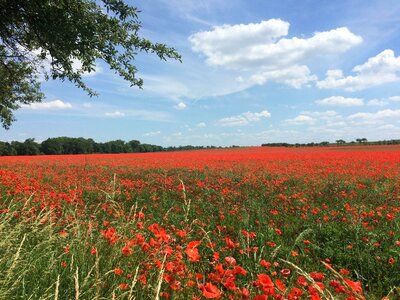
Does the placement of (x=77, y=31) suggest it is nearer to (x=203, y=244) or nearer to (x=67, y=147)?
(x=203, y=244)

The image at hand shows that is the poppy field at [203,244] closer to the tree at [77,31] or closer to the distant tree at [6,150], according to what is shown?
the tree at [77,31]

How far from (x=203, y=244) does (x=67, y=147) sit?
78429 millimetres

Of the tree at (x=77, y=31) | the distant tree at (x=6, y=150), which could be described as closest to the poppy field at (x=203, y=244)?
the tree at (x=77, y=31)

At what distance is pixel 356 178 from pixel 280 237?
1023cm

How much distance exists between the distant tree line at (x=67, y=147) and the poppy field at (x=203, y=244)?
6590cm

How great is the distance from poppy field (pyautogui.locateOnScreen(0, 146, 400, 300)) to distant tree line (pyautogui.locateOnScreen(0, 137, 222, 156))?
65.9m

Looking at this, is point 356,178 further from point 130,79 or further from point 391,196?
point 130,79

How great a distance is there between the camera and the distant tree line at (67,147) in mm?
71562

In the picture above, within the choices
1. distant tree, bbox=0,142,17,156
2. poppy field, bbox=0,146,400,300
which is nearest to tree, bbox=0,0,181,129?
poppy field, bbox=0,146,400,300

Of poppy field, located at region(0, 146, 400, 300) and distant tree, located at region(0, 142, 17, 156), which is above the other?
distant tree, located at region(0, 142, 17, 156)

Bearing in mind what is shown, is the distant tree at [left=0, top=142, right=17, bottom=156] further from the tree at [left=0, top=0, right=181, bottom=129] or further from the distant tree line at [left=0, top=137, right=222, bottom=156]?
the tree at [left=0, top=0, right=181, bottom=129]

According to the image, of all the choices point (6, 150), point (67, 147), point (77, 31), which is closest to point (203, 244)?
point (77, 31)

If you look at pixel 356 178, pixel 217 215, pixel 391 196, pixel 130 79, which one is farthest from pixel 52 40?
pixel 356 178

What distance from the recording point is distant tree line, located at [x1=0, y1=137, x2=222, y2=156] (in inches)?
2817
